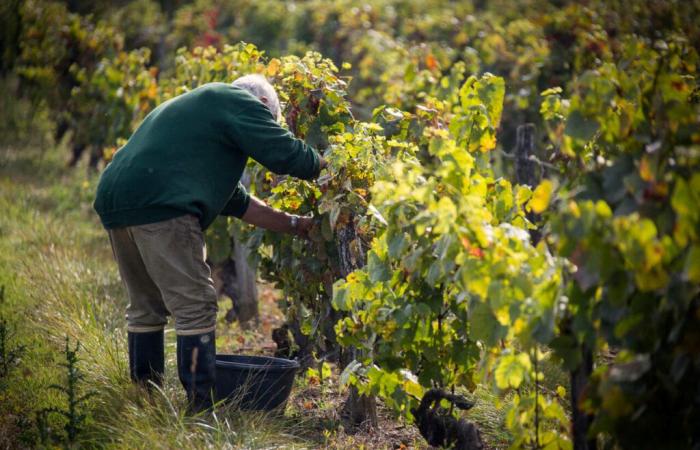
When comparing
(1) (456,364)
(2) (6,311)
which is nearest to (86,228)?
(2) (6,311)

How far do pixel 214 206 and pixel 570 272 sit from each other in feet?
5.71

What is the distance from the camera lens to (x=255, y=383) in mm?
3969

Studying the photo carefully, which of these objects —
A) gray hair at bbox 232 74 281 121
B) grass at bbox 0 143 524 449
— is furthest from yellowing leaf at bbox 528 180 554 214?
gray hair at bbox 232 74 281 121

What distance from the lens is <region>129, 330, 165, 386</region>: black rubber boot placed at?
4.10m

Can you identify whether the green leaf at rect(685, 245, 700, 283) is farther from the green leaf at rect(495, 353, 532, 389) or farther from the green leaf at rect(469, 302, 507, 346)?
the green leaf at rect(469, 302, 507, 346)

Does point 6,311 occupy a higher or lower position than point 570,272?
lower

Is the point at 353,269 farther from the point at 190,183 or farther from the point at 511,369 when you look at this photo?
the point at 511,369

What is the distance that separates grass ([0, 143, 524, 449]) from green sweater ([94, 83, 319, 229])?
843 millimetres

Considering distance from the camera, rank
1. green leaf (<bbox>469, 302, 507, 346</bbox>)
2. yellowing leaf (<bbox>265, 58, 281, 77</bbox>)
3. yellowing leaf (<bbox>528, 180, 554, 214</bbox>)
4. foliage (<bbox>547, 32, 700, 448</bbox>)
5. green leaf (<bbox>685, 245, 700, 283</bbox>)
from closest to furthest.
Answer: green leaf (<bbox>685, 245, 700, 283</bbox>), foliage (<bbox>547, 32, 700, 448</bbox>), yellowing leaf (<bbox>528, 180, 554, 214</bbox>), green leaf (<bbox>469, 302, 507, 346</bbox>), yellowing leaf (<bbox>265, 58, 281, 77</bbox>)

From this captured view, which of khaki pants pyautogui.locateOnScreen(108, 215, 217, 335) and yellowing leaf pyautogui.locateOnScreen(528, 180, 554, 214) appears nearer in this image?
yellowing leaf pyautogui.locateOnScreen(528, 180, 554, 214)

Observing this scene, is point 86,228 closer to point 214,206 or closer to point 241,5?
point 214,206

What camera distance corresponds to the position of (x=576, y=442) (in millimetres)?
2936

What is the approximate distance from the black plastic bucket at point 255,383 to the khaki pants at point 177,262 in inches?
11.2

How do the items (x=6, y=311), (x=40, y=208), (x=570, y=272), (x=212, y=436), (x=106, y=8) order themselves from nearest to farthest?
(x=570, y=272)
(x=212, y=436)
(x=6, y=311)
(x=40, y=208)
(x=106, y=8)
